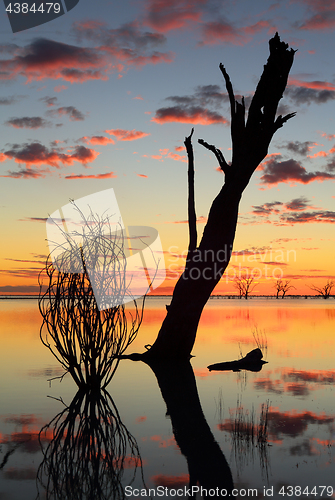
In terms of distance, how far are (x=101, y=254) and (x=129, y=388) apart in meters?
2.80

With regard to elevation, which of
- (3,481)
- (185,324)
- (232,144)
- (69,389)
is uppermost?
(232,144)

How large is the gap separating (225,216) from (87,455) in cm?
785

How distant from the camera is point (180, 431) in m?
6.13

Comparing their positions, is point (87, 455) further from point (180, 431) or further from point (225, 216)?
point (225, 216)

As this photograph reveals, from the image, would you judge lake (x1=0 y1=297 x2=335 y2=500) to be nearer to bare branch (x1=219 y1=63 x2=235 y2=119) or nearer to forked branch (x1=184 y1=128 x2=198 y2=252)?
forked branch (x1=184 y1=128 x2=198 y2=252)

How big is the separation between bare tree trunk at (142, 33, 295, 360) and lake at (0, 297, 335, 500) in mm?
1019

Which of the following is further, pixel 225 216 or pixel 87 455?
pixel 225 216

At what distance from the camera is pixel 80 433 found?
6.13 m

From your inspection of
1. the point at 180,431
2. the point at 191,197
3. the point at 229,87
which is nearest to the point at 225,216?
the point at 191,197

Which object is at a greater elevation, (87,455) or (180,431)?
(180,431)

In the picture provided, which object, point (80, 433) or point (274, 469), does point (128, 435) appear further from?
point (274, 469)

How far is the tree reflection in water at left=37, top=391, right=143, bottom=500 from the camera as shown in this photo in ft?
14.2

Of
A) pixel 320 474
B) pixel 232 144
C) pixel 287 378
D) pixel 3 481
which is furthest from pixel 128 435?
pixel 232 144

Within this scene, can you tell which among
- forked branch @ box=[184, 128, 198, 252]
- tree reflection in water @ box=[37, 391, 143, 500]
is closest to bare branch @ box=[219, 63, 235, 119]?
forked branch @ box=[184, 128, 198, 252]
